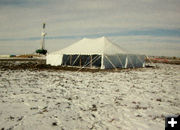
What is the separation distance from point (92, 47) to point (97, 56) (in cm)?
209

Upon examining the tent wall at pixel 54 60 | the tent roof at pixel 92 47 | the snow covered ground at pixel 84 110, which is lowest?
the snow covered ground at pixel 84 110

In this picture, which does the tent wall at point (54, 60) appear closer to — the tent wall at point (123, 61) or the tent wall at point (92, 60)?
the tent wall at point (92, 60)

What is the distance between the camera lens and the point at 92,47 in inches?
747

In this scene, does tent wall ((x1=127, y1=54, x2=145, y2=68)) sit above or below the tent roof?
below

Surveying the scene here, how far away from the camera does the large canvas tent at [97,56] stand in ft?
58.0

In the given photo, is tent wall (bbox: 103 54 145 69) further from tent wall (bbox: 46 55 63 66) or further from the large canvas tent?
tent wall (bbox: 46 55 63 66)

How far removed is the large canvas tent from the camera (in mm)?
17692

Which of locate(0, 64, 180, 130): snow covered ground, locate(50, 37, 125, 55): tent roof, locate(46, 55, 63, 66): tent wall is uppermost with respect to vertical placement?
locate(50, 37, 125, 55): tent roof

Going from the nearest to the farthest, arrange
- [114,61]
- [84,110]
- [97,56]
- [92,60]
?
[84,110], [114,61], [97,56], [92,60]

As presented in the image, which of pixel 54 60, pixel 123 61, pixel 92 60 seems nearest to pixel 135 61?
pixel 123 61

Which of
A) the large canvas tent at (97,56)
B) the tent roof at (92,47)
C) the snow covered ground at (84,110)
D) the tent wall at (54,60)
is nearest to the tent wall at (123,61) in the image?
the large canvas tent at (97,56)

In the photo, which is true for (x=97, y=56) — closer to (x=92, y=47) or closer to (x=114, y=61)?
(x=92, y=47)

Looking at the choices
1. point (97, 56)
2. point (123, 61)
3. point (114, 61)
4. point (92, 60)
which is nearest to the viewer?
point (114, 61)

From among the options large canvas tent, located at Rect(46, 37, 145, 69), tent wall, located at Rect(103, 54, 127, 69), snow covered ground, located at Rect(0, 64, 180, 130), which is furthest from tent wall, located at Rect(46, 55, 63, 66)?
snow covered ground, located at Rect(0, 64, 180, 130)
